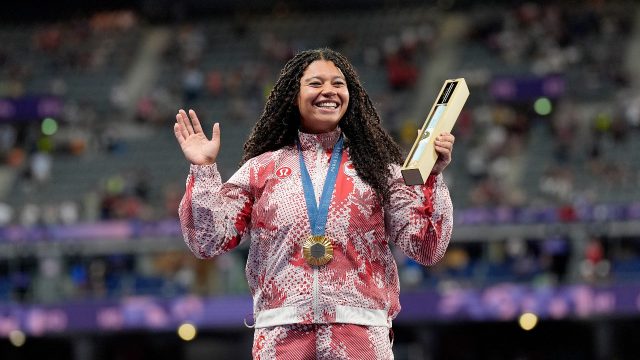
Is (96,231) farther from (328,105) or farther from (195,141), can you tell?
(328,105)

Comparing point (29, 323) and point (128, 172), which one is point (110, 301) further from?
point (128, 172)

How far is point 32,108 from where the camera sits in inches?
1175

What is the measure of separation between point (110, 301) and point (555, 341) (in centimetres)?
766

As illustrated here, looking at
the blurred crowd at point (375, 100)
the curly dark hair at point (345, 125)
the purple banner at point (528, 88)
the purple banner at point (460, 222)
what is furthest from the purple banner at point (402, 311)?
the curly dark hair at point (345, 125)

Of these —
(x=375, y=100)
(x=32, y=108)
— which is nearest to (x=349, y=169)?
(x=375, y=100)

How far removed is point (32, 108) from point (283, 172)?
83.8ft

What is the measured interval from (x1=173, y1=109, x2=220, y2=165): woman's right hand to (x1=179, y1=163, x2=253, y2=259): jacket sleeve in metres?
0.04

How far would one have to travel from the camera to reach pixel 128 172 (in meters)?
26.8

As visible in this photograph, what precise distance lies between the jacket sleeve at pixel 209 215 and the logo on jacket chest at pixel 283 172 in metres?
0.19

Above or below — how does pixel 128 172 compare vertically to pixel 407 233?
above

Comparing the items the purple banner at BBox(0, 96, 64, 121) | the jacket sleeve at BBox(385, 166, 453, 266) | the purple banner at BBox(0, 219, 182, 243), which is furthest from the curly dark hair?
the purple banner at BBox(0, 96, 64, 121)

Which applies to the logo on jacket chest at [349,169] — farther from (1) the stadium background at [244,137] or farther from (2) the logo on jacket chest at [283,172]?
(1) the stadium background at [244,137]

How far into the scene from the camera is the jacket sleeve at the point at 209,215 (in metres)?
5.00

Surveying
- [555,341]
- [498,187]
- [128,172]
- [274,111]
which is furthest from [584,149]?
[274,111]
